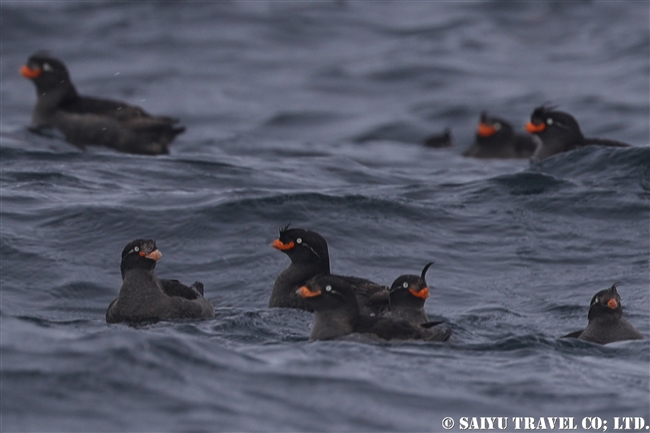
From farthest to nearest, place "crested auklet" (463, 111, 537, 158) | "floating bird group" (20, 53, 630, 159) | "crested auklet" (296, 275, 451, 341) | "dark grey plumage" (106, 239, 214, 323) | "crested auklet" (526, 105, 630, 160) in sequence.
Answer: "crested auklet" (463, 111, 537, 158)
"floating bird group" (20, 53, 630, 159)
"crested auklet" (526, 105, 630, 160)
"dark grey plumage" (106, 239, 214, 323)
"crested auklet" (296, 275, 451, 341)

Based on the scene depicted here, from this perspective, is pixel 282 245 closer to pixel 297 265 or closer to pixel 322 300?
pixel 297 265

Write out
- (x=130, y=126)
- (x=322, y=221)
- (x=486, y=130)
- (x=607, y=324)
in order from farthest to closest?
(x=486, y=130), (x=130, y=126), (x=322, y=221), (x=607, y=324)

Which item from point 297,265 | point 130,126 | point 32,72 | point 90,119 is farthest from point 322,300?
point 32,72

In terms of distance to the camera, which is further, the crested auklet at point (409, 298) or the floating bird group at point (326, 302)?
the crested auklet at point (409, 298)

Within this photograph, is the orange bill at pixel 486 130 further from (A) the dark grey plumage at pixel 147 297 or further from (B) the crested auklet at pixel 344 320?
(B) the crested auklet at pixel 344 320

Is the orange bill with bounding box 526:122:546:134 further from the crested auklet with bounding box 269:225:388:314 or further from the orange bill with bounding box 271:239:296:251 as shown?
the orange bill with bounding box 271:239:296:251

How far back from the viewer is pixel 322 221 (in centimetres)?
1617

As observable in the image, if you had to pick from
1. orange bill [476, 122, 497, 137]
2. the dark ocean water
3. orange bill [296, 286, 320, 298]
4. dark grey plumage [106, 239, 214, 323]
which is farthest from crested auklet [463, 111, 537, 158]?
orange bill [296, 286, 320, 298]

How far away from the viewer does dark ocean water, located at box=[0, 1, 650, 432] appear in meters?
9.73

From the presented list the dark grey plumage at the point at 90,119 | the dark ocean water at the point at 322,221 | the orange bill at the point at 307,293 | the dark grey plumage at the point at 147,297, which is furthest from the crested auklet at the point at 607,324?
the dark grey plumage at the point at 90,119

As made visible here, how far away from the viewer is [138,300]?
12.0 m

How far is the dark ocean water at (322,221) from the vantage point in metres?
9.73

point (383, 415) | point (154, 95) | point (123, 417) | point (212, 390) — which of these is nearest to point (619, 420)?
point (383, 415)

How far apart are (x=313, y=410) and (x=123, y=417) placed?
1344 mm
